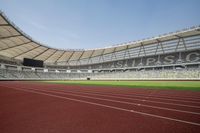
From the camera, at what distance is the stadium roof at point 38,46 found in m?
31.3

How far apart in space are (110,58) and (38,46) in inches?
973

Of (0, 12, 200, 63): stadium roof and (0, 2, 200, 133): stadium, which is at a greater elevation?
(0, 12, 200, 63): stadium roof

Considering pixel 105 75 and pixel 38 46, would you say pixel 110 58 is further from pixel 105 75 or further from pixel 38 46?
pixel 38 46

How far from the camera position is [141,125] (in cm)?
370

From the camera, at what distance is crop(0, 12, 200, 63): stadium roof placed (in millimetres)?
31316

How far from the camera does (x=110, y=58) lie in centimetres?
5622

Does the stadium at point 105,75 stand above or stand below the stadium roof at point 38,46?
below

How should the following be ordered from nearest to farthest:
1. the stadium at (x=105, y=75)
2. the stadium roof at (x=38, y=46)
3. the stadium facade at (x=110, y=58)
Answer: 1. the stadium at (x=105, y=75)
2. the stadium roof at (x=38, y=46)
3. the stadium facade at (x=110, y=58)

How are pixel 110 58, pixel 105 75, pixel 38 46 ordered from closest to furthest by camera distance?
pixel 38 46, pixel 105 75, pixel 110 58

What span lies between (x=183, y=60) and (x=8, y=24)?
3968cm

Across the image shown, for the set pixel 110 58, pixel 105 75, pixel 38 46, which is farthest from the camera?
pixel 110 58

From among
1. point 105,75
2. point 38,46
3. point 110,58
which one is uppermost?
point 38,46

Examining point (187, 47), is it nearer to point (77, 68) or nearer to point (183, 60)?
point (183, 60)

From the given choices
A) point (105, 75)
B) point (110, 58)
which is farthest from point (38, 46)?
point (110, 58)
